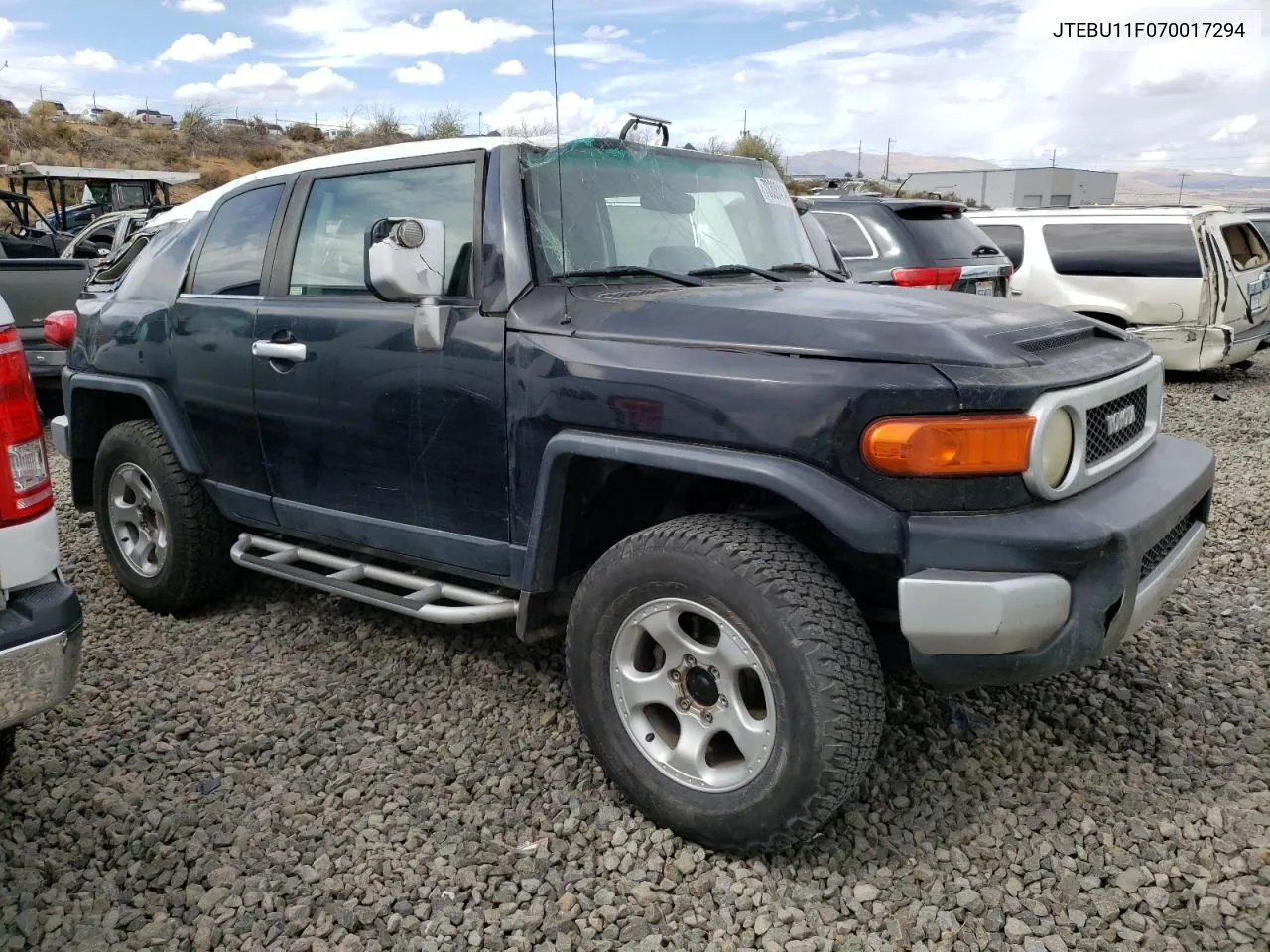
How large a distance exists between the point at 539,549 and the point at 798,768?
3.18ft

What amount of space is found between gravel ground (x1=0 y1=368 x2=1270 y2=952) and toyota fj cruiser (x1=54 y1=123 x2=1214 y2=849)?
27 centimetres

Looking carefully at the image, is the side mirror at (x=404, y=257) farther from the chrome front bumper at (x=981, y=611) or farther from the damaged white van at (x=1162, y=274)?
the damaged white van at (x=1162, y=274)

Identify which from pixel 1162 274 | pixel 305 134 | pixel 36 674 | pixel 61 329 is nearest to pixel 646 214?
pixel 36 674

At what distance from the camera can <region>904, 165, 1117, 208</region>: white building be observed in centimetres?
2969

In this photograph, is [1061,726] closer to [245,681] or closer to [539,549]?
[539,549]

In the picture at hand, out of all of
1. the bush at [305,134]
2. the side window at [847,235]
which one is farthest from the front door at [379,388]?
the bush at [305,134]

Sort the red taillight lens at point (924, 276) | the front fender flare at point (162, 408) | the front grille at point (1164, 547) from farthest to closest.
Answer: the red taillight lens at point (924, 276) < the front fender flare at point (162, 408) < the front grille at point (1164, 547)

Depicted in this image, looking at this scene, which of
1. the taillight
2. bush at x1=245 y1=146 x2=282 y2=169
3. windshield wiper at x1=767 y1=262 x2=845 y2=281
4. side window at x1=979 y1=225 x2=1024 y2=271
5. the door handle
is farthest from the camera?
bush at x1=245 y1=146 x2=282 y2=169

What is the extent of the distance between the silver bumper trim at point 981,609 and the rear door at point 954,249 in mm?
5673

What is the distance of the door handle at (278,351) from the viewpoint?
3549mm

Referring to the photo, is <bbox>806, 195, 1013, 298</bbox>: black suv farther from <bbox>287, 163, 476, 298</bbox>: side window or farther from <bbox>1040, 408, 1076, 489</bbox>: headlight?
<bbox>1040, 408, 1076, 489</bbox>: headlight

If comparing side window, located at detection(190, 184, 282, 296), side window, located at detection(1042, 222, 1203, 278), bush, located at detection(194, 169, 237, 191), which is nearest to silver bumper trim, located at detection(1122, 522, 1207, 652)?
side window, located at detection(190, 184, 282, 296)

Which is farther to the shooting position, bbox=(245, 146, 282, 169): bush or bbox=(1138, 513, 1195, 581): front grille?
bbox=(245, 146, 282, 169): bush

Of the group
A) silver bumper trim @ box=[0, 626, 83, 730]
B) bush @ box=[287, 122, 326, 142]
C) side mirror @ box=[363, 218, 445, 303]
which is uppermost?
bush @ box=[287, 122, 326, 142]
